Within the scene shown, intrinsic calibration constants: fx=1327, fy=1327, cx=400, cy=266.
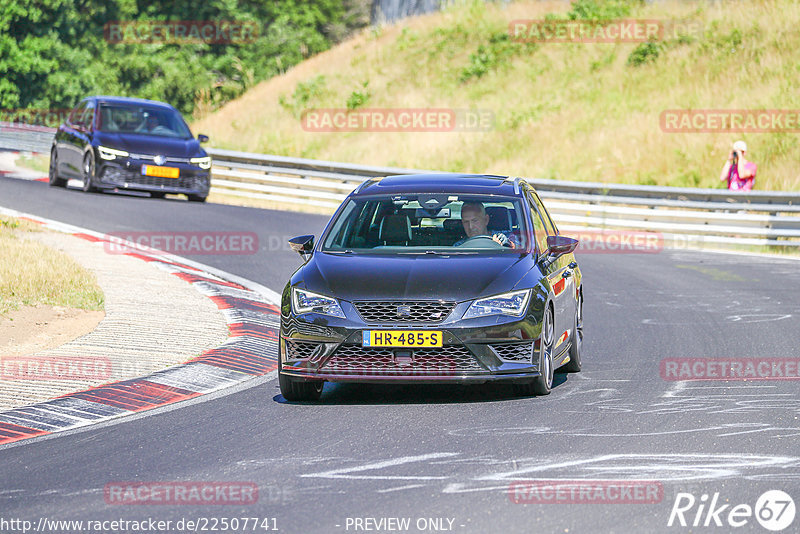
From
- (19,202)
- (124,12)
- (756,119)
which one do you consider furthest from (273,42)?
(19,202)

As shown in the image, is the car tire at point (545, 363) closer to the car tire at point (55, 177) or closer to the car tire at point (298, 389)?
the car tire at point (298, 389)

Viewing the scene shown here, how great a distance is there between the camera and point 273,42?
55.3 meters

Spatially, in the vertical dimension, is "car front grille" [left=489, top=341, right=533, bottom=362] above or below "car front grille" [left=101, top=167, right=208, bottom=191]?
above

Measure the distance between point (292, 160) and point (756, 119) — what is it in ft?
37.2

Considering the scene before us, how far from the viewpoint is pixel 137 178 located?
24.2m

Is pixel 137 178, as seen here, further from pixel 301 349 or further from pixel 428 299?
pixel 428 299

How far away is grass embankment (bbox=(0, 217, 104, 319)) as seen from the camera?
12.9 m

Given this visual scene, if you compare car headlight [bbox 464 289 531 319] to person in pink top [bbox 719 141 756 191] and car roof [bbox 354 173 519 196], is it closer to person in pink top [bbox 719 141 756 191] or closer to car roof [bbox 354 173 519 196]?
car roof [bbox 354 173 519 196]

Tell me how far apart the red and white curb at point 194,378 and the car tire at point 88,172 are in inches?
379

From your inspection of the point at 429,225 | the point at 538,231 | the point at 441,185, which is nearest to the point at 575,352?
the point at 538,231

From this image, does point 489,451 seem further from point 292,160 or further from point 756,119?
point 756,119

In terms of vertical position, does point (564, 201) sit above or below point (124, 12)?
below

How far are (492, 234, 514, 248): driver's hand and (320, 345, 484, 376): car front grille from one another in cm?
136

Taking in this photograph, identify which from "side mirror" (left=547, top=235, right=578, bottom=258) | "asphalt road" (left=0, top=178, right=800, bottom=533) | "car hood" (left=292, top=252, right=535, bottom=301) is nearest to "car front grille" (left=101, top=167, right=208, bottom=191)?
"asphalt road" (left=0, top=178, right=800, bottom=533)
